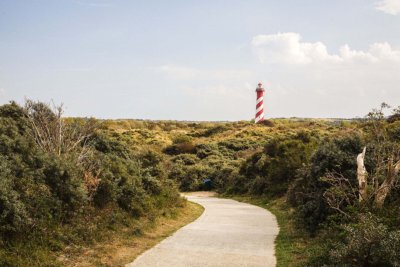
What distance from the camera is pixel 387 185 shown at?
9.29 m

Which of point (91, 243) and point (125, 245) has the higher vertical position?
point (91, 243)

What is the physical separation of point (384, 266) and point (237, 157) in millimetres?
36526

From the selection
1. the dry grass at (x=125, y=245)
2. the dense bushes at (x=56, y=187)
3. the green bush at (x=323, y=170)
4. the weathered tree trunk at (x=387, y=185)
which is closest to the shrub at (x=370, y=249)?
the weathered tree trunk at (x=387, y=185)

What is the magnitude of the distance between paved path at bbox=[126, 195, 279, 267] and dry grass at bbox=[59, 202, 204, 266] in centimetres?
31

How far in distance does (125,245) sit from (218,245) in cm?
229

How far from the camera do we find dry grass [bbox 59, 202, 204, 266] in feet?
28.7

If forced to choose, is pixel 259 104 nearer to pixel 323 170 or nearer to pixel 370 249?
pixel 323 170

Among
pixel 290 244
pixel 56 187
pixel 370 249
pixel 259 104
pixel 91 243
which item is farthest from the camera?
pixel 259 104

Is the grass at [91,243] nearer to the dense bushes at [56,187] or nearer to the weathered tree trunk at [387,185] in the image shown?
the dense bushes at [56,187]

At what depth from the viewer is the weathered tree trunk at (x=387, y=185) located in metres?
9.24

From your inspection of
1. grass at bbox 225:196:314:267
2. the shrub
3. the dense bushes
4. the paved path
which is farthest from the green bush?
the dense bushes

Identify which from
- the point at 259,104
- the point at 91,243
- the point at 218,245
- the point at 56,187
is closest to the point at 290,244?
the point at 218,245

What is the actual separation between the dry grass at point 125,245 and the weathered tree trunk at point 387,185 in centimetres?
537

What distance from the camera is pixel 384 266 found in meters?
6.52
